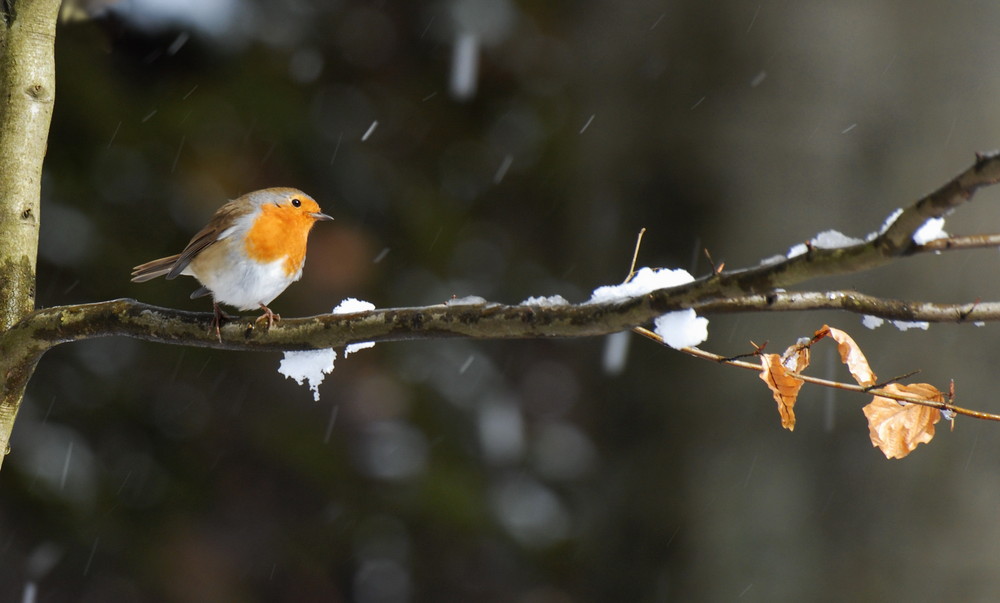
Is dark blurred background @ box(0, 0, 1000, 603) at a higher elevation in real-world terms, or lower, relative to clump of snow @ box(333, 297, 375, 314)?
lower

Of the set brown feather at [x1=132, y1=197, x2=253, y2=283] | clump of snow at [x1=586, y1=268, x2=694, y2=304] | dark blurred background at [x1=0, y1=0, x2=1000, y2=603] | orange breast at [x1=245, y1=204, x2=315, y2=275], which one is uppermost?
clump of snow at [x1=586, y1=268, x2=694, y2=304]

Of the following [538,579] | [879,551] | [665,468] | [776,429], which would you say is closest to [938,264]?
[776,429]

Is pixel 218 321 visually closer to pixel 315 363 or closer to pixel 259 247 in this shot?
pixel 315 363

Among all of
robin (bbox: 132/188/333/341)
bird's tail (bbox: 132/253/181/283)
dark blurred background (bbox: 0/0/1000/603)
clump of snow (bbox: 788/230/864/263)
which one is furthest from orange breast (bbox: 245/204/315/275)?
dark blurred background (bbox: 0/0/1000/603)

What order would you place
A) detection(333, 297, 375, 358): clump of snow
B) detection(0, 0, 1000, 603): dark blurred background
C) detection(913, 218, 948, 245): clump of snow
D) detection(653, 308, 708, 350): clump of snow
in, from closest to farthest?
detection(913, 218, 948, 245): clump of snow < detection(653, 308, 708, 350): clump of snow < detection(333, 297, 375, 358): clump of snow < detection(0, 0, 1000, 603): dark blurred background

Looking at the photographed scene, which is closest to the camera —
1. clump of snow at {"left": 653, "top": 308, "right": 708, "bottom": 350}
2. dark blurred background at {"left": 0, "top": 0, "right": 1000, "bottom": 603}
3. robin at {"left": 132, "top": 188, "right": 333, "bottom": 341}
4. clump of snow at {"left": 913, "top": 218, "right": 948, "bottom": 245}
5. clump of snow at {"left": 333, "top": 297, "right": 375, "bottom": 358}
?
clump of snow at {"left": 913, "top": 218, "right": 948, "bottom": 245}

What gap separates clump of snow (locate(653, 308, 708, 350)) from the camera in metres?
0.61

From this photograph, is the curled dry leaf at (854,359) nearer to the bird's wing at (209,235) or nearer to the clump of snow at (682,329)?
the clump of snow at (682,329)

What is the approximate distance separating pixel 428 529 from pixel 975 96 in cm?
202

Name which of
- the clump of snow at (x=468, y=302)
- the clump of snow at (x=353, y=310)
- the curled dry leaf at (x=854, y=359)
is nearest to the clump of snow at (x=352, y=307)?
the clump of snow at (x=353, y=310)

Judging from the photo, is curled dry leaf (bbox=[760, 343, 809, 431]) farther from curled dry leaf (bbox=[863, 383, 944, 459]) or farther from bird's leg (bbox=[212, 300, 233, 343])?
bird's leg (bbox=[212, 300, 233, 343])

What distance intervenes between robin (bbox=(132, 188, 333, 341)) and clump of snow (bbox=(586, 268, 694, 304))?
16.6 inches

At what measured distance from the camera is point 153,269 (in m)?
1.12

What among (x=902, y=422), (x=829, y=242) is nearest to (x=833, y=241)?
(x=829, y=242)
